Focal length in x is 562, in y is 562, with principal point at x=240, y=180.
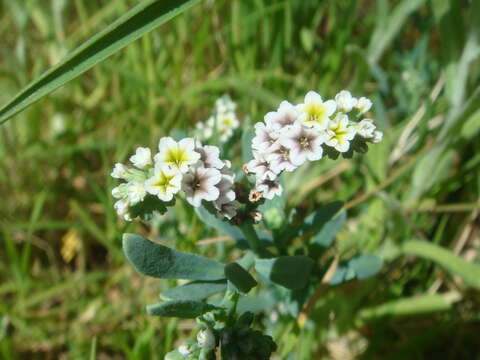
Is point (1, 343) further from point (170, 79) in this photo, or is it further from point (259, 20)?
point (259, 20)

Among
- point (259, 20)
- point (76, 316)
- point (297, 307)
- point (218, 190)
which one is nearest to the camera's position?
point (218, 190)

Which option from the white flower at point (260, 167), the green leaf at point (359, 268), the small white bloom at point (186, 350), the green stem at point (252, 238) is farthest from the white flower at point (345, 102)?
the small white bloom at point (186, 350)

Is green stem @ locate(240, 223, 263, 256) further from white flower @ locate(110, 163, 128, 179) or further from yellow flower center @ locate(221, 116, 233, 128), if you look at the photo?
yellow flower center @ locate(221, 116, 233, 128)

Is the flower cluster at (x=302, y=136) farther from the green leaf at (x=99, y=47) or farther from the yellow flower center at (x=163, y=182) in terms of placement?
the green leaf at (x=99, y=47)

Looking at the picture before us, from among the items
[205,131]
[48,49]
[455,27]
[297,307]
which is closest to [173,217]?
[205,131]

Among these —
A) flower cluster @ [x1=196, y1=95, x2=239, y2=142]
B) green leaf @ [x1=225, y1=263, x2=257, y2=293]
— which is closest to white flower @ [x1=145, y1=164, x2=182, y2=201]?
green leaf @ [x1=225, y1=263, x2=257, y2=293]
